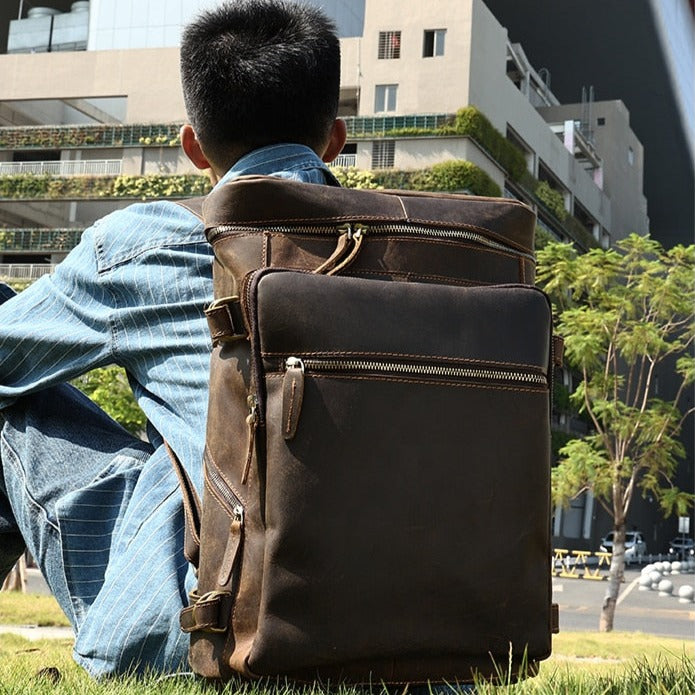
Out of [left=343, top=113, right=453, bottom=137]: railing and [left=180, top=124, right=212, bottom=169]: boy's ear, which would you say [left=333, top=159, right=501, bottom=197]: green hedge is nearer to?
[left=343, top=113, right=453, bottom=137]: railing

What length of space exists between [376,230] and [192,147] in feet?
1.63

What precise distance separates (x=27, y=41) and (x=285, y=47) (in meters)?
37.1

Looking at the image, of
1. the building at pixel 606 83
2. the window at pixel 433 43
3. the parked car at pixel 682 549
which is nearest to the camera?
the window at pixel 433 43

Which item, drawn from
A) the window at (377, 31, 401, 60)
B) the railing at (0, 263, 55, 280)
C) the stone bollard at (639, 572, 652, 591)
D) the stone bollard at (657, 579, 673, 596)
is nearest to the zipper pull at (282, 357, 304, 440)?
the stone bollard at (657, 579, 673, 596)

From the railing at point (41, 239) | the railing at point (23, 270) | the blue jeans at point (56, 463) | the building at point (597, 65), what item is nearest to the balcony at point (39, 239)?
the railing at point (41, 239)

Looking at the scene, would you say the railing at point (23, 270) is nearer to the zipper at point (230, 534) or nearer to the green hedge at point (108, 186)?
the green hedge at point (108, 186)

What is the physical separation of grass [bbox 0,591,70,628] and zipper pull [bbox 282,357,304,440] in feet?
Result: 29.8

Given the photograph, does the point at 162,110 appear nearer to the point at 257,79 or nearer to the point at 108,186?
the point at 108,186

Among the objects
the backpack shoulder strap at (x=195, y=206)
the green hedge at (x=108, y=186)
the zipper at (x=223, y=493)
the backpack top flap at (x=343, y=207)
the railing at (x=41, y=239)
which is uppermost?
the green hedge at (x=108, y=186)

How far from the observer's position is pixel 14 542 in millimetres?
1664

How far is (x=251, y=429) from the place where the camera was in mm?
1264

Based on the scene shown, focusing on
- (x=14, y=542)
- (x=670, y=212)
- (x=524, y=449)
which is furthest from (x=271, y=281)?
(x=670, y=212)

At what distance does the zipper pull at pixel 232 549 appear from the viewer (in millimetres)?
1259

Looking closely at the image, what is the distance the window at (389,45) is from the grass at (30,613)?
72.5 feet
